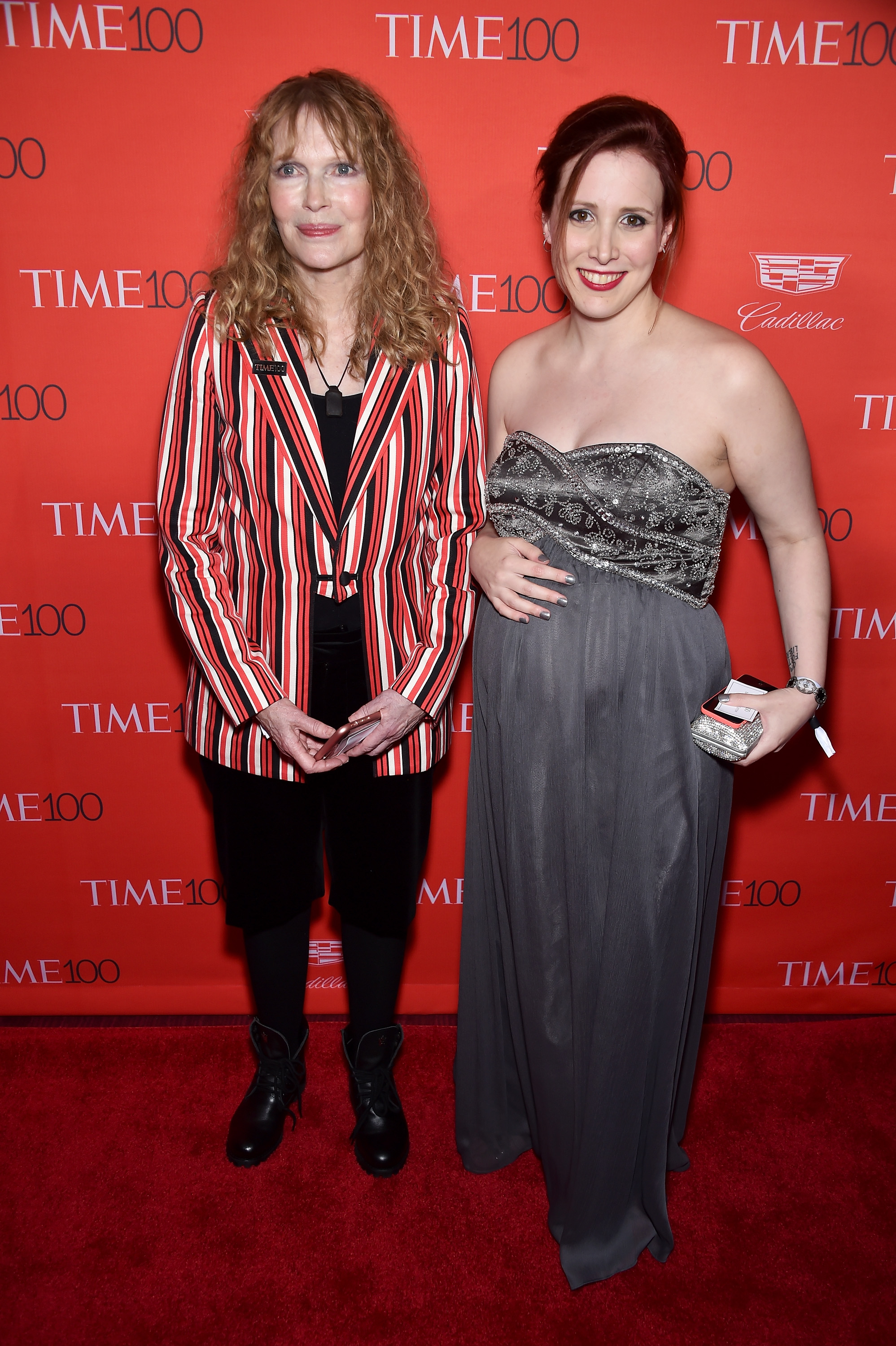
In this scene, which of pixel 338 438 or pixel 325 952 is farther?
pixel 325 952

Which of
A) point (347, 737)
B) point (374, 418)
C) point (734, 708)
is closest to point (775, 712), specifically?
point (734, 708)

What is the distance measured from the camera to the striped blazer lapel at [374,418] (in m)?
1.62

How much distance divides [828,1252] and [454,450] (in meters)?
1.66

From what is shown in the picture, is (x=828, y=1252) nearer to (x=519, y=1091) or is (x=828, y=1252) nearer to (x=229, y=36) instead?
(x=519, y=1091)

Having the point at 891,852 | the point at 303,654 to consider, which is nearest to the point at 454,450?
the point at 303,654

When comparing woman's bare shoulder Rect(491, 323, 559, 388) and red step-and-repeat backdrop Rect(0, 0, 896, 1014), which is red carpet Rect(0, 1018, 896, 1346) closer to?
red step-and-repeat backdrop Rect(0, 0, 896, 1014)

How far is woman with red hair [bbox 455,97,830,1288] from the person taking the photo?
1485 millimetres

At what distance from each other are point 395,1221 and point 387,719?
1016mm

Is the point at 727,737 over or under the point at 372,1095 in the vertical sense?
over

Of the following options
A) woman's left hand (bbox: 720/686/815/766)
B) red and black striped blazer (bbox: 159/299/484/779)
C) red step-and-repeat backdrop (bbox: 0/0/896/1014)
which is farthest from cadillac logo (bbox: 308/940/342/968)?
woman's left hand (bbox: 720/686/815/766)

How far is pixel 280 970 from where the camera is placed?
1956mm

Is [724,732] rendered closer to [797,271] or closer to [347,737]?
[347,737]

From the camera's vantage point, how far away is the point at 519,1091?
6.58 ft

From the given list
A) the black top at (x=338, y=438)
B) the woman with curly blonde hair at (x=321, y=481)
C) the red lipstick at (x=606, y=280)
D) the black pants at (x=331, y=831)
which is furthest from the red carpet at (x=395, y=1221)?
the red lipstick at (x=606, y=280)
